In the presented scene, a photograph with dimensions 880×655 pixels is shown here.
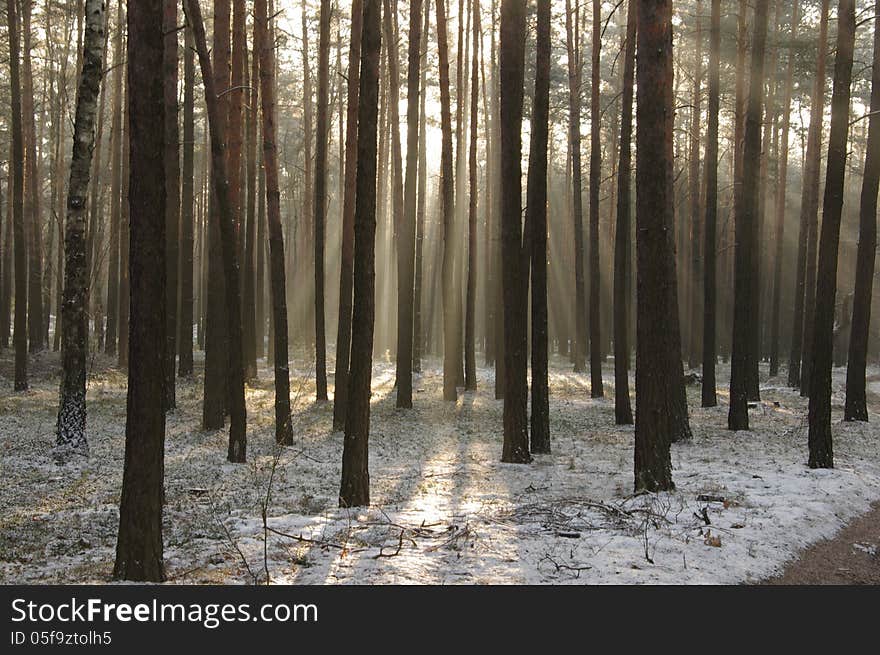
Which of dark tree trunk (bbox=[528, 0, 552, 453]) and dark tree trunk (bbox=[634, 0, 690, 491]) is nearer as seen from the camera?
dark tree trunk (bbox=[634, 0, 690, 491])

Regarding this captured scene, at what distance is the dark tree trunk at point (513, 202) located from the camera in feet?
37.0

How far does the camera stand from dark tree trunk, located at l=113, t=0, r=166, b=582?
17.8ft

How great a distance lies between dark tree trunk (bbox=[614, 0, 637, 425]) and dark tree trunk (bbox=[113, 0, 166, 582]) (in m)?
10.5

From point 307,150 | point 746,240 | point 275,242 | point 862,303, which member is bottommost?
point 862,303

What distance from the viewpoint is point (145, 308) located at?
5457mm

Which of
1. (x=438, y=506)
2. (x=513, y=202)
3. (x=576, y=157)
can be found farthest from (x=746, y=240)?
(x=576, y=157)

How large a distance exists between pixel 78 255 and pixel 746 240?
1161 centimetres

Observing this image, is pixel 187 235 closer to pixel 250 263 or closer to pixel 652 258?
pixel 250 263

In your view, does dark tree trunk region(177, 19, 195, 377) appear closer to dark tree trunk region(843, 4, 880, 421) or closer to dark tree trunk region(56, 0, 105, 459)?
dark tree trunk region(56, 0, 105, 459)

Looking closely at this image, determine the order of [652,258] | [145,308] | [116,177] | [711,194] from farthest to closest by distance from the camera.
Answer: [116,177] < [711,194] < [652,258] < [145,308]

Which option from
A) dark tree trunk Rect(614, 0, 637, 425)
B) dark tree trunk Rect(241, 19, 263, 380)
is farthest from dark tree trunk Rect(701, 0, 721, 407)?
dark tree trunk Rect(241, 19, 263, 380)

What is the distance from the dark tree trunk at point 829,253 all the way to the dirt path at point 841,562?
117 inches

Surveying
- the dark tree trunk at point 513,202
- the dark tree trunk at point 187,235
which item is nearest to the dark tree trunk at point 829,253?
the dark tree trunk at point 513,202
